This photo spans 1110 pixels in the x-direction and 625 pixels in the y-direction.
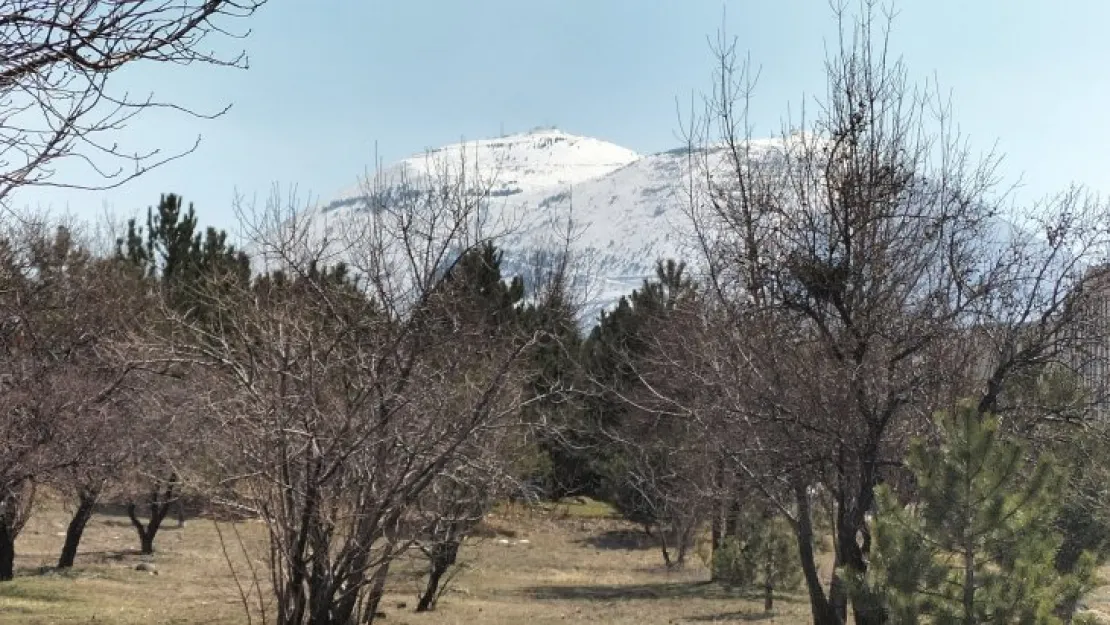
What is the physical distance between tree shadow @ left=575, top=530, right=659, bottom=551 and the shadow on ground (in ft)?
34.4

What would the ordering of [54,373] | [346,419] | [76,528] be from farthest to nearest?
1. [76,528]
2. [54,373]
3. [346,419]

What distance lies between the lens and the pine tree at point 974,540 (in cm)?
736

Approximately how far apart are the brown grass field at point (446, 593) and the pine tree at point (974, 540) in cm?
534

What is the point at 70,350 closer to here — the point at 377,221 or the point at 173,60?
the point at 377,221

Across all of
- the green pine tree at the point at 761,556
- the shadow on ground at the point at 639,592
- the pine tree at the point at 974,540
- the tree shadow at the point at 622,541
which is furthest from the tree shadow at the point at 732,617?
the tree shadow at the point at 622,541

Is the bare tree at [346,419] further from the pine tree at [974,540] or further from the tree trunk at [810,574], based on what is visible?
the pine tree at [974,540]

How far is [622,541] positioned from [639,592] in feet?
43.9

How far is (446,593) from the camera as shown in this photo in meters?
20.8

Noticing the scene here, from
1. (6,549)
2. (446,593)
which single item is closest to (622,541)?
(446,593)

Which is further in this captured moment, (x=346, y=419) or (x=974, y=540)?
(x=346, y=419)

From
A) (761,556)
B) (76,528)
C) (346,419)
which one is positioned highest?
(346,419)

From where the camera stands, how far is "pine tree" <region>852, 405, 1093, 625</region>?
24.2ft

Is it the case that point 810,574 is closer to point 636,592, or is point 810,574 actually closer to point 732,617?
point 732,617

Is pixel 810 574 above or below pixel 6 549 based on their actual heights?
above
